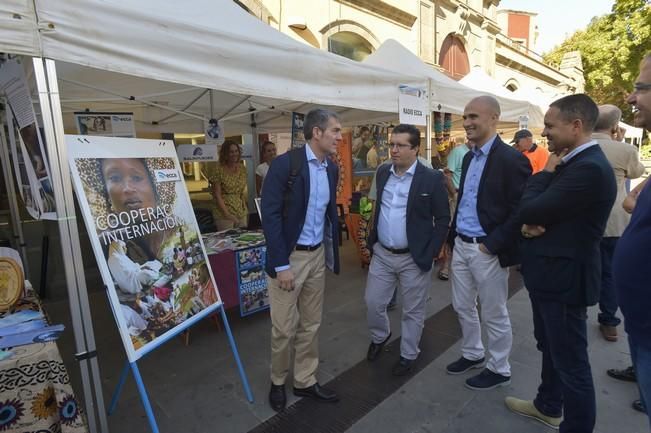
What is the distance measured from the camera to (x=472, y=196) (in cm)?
250

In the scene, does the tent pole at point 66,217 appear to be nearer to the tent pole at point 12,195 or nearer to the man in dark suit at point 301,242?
the man in dark suit at point 301,242

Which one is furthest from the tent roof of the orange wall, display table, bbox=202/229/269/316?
the orange wall

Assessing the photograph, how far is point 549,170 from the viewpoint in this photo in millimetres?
1947

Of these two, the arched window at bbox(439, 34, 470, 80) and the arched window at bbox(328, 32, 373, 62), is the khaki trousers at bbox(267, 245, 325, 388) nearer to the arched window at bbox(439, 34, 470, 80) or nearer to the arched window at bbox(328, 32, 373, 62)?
the arched window at bbox(328, 32, 373, 62)

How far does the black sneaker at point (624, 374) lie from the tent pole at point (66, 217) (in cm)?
333

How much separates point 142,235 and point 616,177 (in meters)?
3.60

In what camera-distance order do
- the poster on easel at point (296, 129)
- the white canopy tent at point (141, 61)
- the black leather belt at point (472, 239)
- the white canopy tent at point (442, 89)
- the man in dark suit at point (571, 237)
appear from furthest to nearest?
the poster on easel at point (296, 129) → the white canopy tent at point (442, 89) → the black leather belt at point (472, 239) → the man in dark suit at point (571, 237) → the white canopy tent at point (141, 61)

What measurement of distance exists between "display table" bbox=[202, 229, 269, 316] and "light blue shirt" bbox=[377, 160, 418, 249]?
1160 mm

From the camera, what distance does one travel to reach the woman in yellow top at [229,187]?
14.6ft

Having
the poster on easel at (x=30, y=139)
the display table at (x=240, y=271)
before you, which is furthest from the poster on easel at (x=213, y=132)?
the poster on easel at (x=30, y=139)

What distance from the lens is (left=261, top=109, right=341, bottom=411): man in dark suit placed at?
7.22 ft

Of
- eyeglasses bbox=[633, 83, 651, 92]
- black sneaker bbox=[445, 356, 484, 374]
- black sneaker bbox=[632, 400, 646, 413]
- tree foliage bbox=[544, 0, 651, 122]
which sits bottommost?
black sneaker bbox=[632, 400, 646, 413]

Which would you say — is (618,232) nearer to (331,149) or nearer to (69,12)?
(331,149)

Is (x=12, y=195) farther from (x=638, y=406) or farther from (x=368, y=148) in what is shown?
(x=368, y=148)
